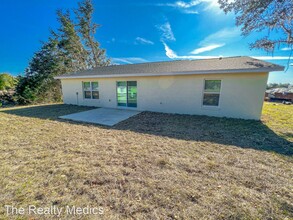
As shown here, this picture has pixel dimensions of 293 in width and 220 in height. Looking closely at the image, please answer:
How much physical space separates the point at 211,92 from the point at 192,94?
0.92m

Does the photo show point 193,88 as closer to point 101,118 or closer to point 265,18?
point 101,118

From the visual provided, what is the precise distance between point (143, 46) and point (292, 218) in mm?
18989

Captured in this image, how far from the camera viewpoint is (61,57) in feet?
48.6

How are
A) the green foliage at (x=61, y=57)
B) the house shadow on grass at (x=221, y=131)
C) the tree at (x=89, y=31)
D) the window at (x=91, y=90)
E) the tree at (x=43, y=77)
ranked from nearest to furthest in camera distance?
the house shadow on grass at (x=221, y=131)
the window at (x=91, y=90)
the tree at (x=43, y=77)
the green foliage at (x=61, y=57)
the tree at (x=89, y=31)

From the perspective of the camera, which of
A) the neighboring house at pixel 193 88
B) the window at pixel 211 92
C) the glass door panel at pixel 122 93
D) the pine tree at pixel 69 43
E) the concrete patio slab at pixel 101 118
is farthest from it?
the pine tree at pixel 69 43

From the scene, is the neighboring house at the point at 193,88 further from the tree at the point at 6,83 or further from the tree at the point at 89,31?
the tree at the point at 89,31

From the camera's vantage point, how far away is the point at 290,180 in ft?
7.87

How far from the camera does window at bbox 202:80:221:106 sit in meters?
6.72

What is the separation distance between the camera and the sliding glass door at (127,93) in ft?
28.2

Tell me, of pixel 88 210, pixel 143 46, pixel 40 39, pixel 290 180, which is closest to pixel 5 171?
pixel 88 210

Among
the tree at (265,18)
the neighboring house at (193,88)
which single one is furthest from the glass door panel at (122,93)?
the tree at (265,18)

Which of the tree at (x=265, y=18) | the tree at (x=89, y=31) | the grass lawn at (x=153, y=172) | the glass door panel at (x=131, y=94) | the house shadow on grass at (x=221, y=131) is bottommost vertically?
the grass lawn at (x=153, y=172)

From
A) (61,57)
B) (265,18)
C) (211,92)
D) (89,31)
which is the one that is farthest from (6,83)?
(265,18)

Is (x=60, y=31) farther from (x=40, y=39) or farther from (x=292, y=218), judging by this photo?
(x=292, y=218)
